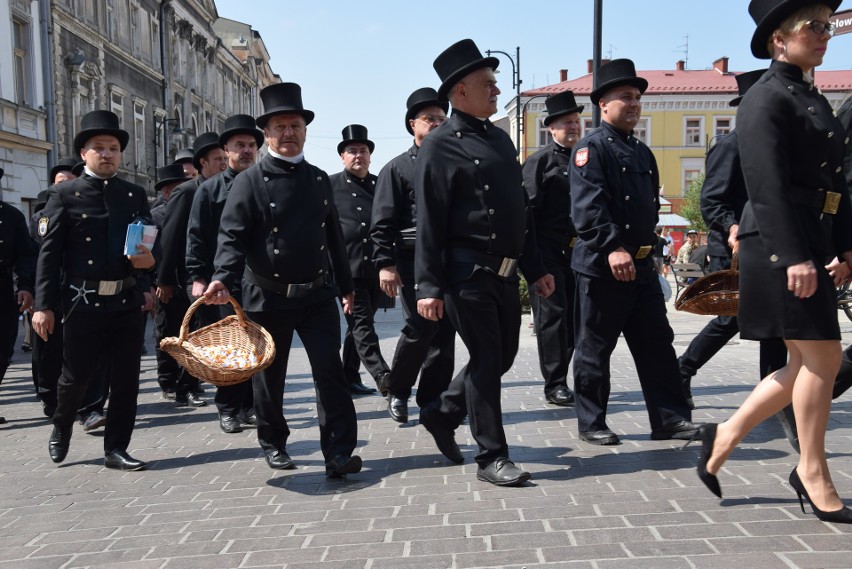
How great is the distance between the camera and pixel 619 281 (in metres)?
5.82

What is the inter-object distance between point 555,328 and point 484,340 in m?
2.58

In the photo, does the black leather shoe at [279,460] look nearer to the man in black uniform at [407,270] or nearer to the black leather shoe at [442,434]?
the black leather shoe at [442,434]

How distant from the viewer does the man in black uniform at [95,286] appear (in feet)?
19.5

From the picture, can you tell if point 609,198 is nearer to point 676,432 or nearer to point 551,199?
point 676,432

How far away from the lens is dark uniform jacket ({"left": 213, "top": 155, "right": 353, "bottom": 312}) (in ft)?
18.0

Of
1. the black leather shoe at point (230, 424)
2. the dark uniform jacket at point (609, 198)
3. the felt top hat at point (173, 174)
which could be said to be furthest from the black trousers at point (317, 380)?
the felt top hat at point (173, 174)

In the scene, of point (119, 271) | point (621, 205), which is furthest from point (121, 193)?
point (621, 205)

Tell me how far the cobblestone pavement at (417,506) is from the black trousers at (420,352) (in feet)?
1.11

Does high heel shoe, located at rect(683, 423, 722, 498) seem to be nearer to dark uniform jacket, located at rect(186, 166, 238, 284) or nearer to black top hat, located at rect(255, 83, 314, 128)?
black top hat, located at rect(255, 83, 314, 128)

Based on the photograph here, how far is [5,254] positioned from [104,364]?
1.24m

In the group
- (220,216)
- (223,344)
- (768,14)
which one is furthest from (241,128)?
(768,14)

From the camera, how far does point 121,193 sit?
6.16m

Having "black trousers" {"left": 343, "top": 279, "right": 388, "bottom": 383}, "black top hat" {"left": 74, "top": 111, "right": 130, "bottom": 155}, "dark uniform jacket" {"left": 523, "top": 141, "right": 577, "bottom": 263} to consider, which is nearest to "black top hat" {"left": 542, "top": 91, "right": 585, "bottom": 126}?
"dark uniform jacket" {"left": 523, "top": 141, "right": 577, "bottom": 263}

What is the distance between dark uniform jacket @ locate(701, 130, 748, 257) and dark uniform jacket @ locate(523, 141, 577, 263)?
1283mm
